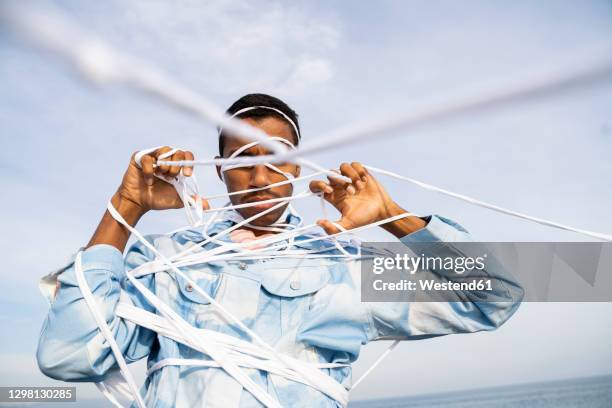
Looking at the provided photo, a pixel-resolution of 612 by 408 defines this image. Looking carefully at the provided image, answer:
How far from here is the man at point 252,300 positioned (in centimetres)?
146

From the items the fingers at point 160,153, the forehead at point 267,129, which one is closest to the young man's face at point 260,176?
the forehead at point 267,129

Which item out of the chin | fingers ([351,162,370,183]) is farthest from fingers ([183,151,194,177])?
fingers ([351,162,370,183])

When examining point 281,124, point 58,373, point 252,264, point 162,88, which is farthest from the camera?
point 281,124

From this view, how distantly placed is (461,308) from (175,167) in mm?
936

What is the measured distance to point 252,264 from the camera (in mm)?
1667

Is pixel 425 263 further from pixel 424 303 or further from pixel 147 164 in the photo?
pixel 147 164

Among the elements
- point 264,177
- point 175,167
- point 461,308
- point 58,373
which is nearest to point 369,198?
point 264,177

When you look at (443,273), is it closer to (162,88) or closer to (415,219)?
(415,219)

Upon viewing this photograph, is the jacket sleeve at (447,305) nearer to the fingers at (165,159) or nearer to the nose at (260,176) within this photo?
the nose at (260,176)

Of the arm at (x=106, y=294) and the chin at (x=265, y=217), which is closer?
the arm at (x=106, y=294)

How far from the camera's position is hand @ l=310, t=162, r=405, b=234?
1580 millimetres

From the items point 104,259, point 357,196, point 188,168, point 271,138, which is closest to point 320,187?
point 357,196

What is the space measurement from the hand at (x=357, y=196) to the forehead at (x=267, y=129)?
0.25 meters

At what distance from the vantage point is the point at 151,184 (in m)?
1.60
